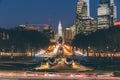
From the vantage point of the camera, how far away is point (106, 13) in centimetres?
3375

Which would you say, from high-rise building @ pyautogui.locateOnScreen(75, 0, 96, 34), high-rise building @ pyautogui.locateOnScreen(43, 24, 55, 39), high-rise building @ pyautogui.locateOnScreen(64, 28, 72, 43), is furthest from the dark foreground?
high-rise building @ pyautogui.locateOnScreen(75, 0, 96, 34)

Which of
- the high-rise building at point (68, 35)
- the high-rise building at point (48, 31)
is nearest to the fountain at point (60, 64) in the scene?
the high-rise building at point (68, 35)

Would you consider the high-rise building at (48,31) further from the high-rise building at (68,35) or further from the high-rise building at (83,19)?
the high-rise building at (83,19)

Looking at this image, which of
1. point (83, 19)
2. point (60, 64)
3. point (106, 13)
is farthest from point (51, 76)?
point (106, 13)

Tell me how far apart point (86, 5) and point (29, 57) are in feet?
9.33

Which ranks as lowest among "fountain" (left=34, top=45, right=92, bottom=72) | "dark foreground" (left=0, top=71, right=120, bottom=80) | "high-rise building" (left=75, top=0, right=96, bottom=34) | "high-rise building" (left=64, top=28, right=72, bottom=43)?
"dark foreground" (left=0, top=71, right=120, bottom=80)

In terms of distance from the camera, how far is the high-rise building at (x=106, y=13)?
33594 millimetres

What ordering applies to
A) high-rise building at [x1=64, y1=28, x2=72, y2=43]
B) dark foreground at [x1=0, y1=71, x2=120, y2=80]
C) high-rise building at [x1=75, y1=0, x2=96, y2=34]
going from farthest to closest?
high-rise building at [x1=75, y1=0, x2=96, y2=34], high-rise building at [x1=64, y1=28, x2=72, y2=43], dark foreground at [x1=0, y1=71, x2=120, y2=80]

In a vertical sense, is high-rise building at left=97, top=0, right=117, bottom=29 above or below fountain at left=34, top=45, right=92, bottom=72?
above

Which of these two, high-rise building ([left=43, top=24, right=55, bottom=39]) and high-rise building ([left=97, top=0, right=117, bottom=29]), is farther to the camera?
high-rise building ([left=43, top=24, right=55, bottom=39])

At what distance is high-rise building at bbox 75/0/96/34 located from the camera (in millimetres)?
33781

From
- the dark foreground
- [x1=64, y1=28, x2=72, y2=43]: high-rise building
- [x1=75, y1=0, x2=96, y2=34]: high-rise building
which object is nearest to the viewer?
the dark foreground

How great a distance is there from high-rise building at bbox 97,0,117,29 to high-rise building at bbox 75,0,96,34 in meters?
0.32

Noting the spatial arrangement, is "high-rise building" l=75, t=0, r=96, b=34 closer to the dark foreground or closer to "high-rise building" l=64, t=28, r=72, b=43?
"high-rise building" l=64, t=28, r=72, b=43
